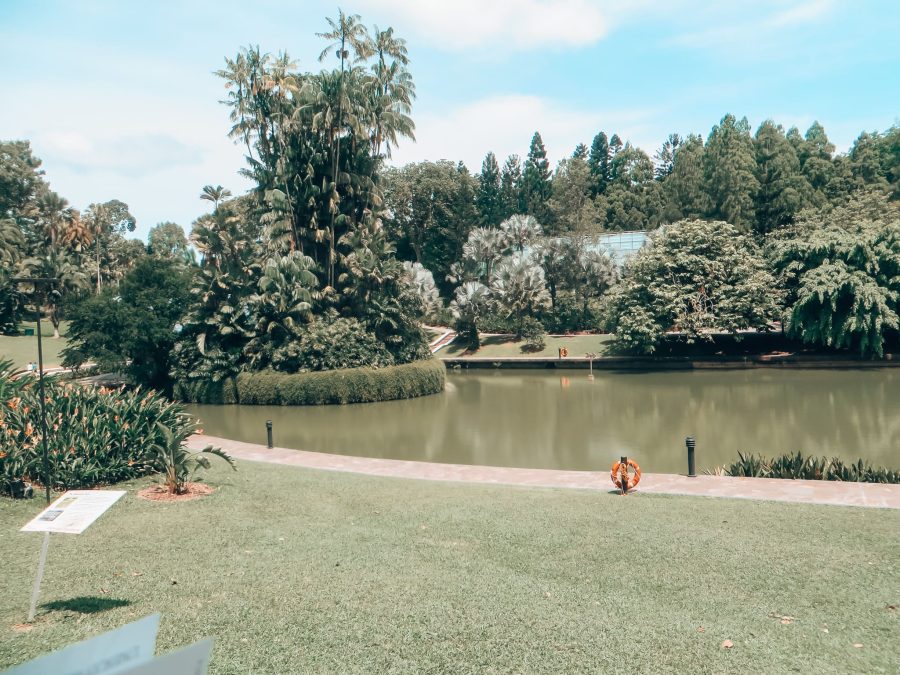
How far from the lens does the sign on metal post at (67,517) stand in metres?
5.14

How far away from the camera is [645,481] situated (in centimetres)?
1211

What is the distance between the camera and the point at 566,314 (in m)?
49.3

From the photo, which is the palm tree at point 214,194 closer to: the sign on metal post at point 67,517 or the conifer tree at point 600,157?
the sign on metal post at point 67,517

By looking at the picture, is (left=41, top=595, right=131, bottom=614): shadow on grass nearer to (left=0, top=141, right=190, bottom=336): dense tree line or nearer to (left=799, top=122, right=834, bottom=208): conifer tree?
(left=0, top=141, right=190, bottom=336): dense tree line

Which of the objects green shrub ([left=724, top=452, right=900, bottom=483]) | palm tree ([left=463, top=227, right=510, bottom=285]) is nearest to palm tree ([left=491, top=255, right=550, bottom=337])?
palm tree ([left=463, top=227, right=510, bottom=285])

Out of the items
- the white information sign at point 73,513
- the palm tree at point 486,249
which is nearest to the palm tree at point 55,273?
the palm tree at point 486,249

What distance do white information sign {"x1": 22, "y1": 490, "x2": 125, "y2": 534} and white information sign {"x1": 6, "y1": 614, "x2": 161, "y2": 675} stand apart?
12.8 feet

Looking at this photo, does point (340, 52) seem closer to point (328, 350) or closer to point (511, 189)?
point (328, 350)

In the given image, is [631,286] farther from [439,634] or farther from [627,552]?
[439,634]

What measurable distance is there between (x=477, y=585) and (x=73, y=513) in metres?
3.33

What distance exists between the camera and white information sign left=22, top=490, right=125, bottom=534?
5180mm

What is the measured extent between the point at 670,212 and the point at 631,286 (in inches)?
718

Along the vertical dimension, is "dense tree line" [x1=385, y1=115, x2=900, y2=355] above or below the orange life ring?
above

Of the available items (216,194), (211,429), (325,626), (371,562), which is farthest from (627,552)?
(216,194)
